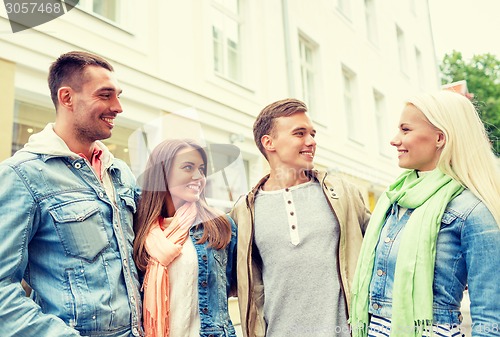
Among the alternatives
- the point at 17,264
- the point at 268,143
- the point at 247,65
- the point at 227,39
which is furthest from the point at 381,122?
the point at 17,264

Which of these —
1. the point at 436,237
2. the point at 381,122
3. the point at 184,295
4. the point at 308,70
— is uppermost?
the point at 308,70

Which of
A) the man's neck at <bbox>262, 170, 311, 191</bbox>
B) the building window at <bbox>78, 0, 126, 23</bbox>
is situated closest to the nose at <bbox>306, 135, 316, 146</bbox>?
the man's neck at <bbox>262, 170, 311, 191</bbox>

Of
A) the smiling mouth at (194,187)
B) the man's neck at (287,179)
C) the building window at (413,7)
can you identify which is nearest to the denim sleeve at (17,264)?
the smiling mouth at (194,187)

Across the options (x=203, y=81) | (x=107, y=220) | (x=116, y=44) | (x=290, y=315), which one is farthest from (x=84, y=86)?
(x=203, y=81)

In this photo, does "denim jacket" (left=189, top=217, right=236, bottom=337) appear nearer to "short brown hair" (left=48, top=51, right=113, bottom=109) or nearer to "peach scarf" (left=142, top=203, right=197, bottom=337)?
"peach scarf" (left=142, top=203, right=197, bottom=337)

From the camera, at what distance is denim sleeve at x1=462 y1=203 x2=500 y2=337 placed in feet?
3.40

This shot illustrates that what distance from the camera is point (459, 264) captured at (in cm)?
113

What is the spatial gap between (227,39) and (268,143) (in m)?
2.14

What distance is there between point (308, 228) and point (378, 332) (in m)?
0.45

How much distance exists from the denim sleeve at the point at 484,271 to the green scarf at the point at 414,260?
9 centimetres

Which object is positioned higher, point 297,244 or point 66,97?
point 66,97

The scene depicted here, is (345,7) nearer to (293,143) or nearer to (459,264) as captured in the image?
(293,143)

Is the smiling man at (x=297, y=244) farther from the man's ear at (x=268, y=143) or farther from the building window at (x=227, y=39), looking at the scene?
the building window at (x=227, y=39)

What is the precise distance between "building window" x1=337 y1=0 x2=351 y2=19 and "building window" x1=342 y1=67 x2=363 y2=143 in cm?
57
